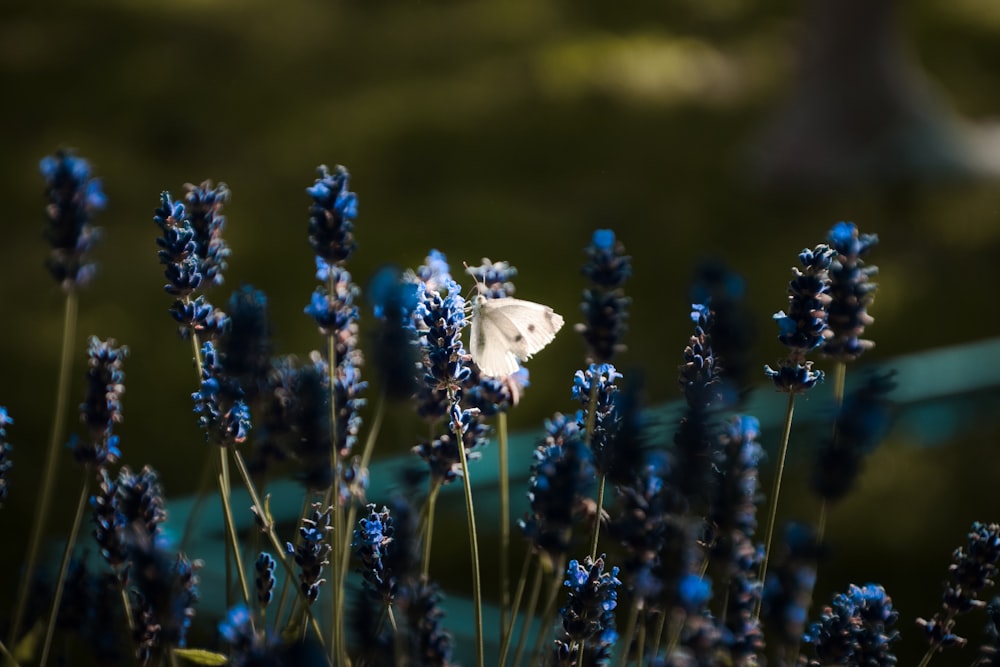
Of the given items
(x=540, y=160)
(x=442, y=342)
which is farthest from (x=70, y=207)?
(x=540, y=160)

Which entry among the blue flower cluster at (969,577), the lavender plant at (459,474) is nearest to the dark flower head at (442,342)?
the lavender plant at (459,474)

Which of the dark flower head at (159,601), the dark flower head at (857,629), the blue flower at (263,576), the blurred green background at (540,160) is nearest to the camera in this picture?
the dark flower head at (159,601)

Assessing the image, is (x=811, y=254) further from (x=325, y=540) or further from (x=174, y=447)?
(x=174, y=447)

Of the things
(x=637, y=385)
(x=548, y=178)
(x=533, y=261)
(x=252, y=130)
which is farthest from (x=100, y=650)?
(x=252, y=130)

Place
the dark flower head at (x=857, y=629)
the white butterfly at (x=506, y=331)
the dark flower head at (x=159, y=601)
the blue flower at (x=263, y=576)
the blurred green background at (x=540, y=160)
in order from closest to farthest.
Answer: the dark flower head at (x=159, y=601) → the dark flower head at (x=857, y=629) → the blue flower at (x=263, y=576) → the white butterfly at (x=506, y=331) → the blurred green background at (x=540, y=160)

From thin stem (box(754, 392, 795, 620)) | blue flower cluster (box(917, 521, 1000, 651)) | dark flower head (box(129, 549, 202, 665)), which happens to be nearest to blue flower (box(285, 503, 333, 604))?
dark flower head (box(129, 549, 202, 665))

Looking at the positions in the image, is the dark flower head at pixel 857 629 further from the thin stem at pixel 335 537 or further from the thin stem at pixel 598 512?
the thin stem at pixel 335 537
